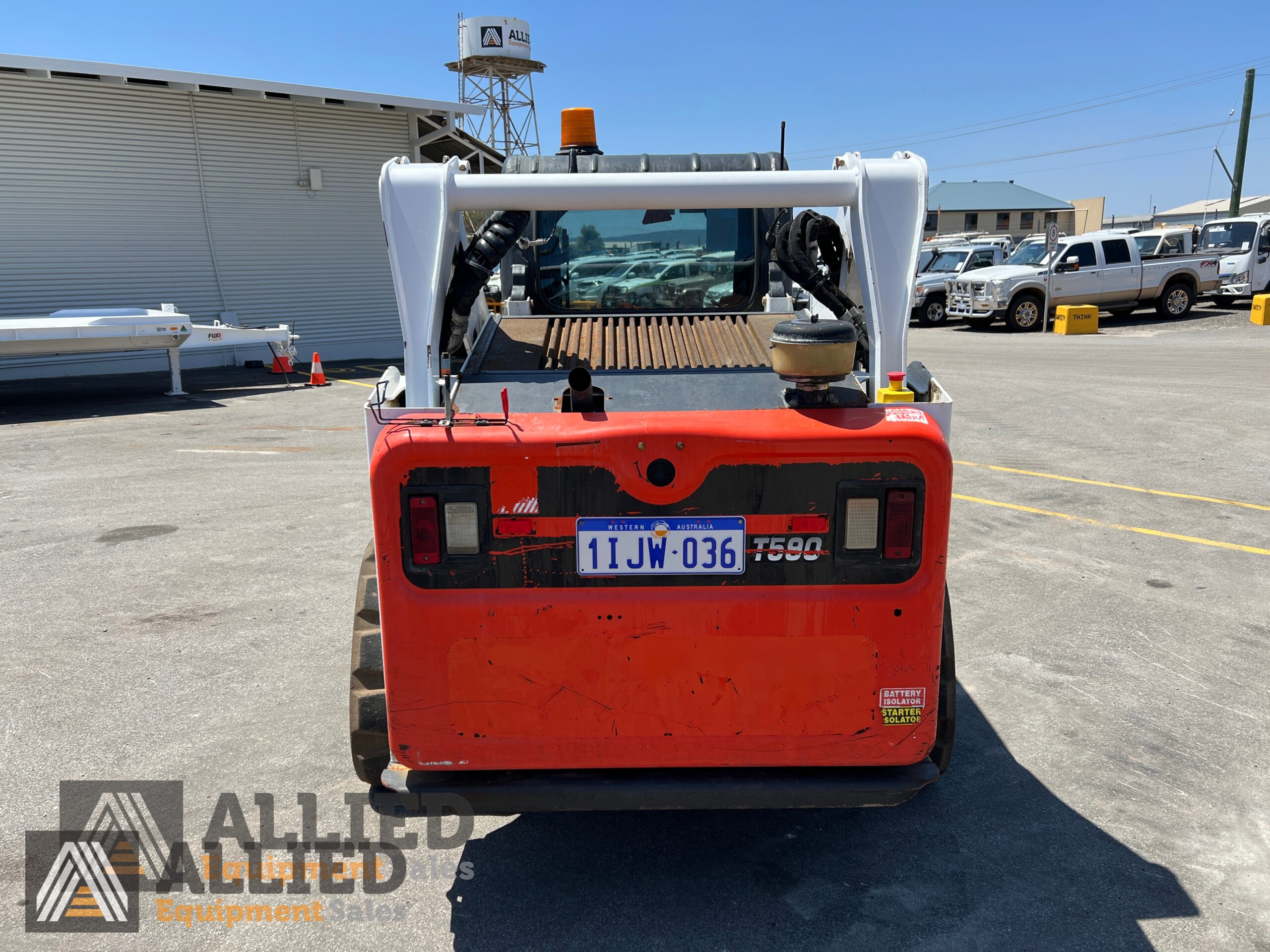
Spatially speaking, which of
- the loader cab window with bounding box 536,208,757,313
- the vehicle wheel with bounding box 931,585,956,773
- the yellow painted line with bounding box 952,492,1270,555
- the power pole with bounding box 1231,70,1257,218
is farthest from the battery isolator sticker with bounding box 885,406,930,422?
the power pole with bounding box 1231,70,1257,218

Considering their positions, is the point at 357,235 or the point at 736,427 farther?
the point at 357,235

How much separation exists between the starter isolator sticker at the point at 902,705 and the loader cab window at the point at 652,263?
2.53 metres

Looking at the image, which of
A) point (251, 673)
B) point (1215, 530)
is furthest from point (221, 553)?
point (1215, 530)

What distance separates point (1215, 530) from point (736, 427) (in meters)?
6.02

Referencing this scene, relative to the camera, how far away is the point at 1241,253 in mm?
25297

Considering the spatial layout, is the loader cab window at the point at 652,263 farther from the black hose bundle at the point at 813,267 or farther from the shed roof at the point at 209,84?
the shed roof at the point at 209,84

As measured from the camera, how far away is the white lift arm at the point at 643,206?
334 centimetres

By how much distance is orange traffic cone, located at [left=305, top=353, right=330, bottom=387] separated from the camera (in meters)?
17.4

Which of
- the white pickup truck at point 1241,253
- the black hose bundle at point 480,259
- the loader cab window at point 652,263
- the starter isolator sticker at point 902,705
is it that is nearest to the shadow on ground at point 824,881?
the starter isolator sticker at point 902,705

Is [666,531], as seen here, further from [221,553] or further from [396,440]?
[221,553]

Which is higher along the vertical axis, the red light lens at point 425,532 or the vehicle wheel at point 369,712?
the red light lens at point 425,532

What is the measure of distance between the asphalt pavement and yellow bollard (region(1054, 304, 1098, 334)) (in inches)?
575

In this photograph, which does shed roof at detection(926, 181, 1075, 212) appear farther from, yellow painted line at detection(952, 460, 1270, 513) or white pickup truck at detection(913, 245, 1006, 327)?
yellow painted line at detection(952, 460, 1270, 513)

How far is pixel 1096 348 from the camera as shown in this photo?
19.7 meters
